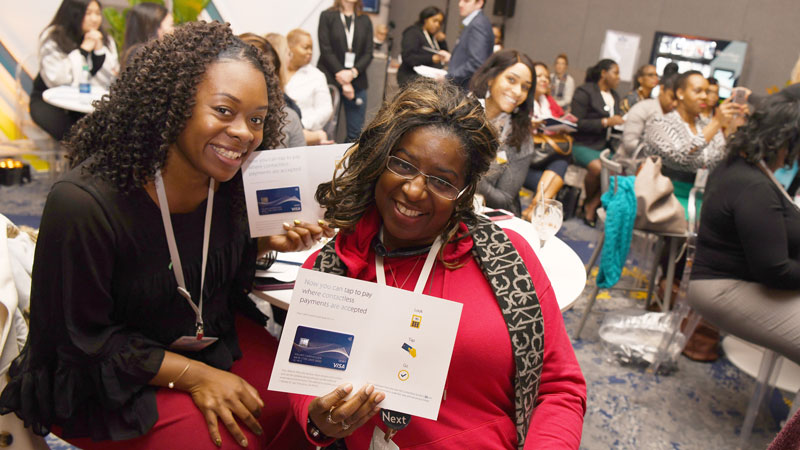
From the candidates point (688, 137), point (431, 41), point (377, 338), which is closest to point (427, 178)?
point (377, 338)

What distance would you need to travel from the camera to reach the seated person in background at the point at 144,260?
1474mm

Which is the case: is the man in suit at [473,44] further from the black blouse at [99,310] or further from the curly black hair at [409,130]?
the black blouse at [99,310]

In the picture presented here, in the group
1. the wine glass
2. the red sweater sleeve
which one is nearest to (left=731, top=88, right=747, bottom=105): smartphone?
the wine glass

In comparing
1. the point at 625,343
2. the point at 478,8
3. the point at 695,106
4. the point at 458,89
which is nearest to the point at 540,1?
the point at 478,8

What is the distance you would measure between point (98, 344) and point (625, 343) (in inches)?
124

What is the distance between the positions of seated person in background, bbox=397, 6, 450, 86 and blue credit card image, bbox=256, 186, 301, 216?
5.38m

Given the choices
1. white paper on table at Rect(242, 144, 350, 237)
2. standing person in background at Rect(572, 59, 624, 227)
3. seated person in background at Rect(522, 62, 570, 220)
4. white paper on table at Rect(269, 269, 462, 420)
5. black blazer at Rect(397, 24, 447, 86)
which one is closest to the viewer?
white paper on table at Rect(269, 269, 462, 420)

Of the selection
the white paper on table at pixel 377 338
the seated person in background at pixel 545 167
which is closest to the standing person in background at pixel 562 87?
the seated person in background at pixel 545 167

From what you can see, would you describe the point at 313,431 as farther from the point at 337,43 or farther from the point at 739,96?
the point at 337,43

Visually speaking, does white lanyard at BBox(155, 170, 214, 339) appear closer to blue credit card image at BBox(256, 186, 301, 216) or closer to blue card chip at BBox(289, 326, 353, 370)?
blue credit card image at BBox(256, 186, 301, 216)

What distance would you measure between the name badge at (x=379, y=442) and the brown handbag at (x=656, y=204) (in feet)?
9.29

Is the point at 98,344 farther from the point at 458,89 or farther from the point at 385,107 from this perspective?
the point at 458,89

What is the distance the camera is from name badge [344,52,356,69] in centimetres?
659

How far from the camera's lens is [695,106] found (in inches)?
179
